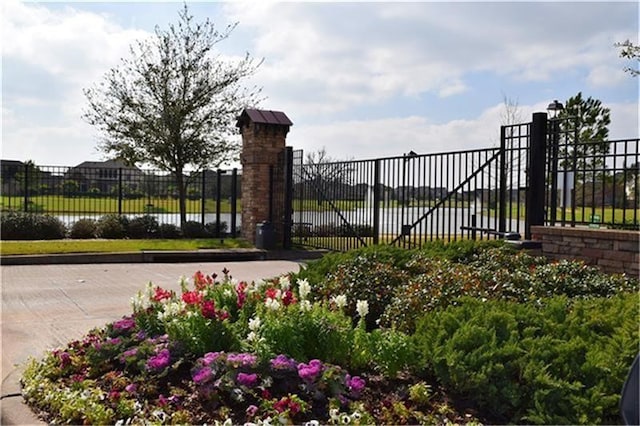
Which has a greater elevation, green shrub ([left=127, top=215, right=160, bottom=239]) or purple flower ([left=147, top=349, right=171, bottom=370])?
green shrub ([left=127, top=215, right=160, bottom=239])

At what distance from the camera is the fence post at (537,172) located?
8.08m

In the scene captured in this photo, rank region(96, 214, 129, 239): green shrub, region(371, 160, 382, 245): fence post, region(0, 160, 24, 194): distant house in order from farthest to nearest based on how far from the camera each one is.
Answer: region(0, 160, 24, 194): distant house < region(96, 214, 129, 239): green shrub < region(371, 160, 382, 245): fence post

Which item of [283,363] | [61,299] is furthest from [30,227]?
[283,363]

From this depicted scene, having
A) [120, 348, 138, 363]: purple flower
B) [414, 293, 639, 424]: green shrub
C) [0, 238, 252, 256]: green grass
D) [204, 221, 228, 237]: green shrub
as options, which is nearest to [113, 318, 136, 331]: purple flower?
[120, 348, 138, 363]: purple flower

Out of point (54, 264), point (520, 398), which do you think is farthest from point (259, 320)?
point (54, 264)

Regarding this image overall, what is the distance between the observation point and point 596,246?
6879 millimetres

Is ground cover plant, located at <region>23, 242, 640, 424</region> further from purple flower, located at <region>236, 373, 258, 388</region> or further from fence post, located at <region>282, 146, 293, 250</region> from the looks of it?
fence post, located at <region>282, 146, 293, 250</region>

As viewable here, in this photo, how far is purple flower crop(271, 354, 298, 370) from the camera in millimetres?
3611

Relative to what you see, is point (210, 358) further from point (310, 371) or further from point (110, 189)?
point (110, 189)

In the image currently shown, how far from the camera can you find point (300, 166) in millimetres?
14430

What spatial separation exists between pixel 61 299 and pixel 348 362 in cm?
526

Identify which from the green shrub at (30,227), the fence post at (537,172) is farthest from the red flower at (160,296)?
the green shrub at (30,227)

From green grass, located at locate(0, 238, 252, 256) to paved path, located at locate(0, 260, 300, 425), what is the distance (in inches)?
40.2

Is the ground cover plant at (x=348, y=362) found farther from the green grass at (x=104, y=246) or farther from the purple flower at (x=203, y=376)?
the green grass at (x=104, y=246)
